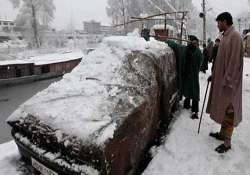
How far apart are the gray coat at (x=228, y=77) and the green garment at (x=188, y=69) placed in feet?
4.09

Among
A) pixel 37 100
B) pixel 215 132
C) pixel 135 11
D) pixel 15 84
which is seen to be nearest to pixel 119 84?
pixel 37 100

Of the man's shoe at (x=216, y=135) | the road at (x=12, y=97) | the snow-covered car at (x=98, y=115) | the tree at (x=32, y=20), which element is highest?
the tree at (x=32, y=20)

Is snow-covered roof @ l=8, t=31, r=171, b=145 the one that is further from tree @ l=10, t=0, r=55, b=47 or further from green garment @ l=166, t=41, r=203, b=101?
tree @ l=10, t=0, r=55, b=47

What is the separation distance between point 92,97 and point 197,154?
6.01 feet

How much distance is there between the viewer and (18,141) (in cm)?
281

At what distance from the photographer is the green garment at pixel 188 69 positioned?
4.89 m

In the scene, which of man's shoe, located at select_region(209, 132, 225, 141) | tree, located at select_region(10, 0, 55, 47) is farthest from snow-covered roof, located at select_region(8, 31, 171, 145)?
tree, located at select_region(10, 0, 55, 47)

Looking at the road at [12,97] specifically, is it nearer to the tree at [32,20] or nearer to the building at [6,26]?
the tree at [32,20]

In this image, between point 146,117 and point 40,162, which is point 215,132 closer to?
point 146,117

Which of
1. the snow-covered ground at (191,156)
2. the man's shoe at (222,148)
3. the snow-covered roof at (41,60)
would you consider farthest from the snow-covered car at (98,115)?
the snow-covered roof at (41,60)

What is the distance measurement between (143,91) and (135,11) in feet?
158

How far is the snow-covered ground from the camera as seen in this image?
3.23 metres

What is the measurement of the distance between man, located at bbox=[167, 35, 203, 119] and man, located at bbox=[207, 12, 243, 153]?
4.07ft

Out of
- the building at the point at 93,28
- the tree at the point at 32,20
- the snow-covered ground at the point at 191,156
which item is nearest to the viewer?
the snow-covered ground at the point at 191,156
